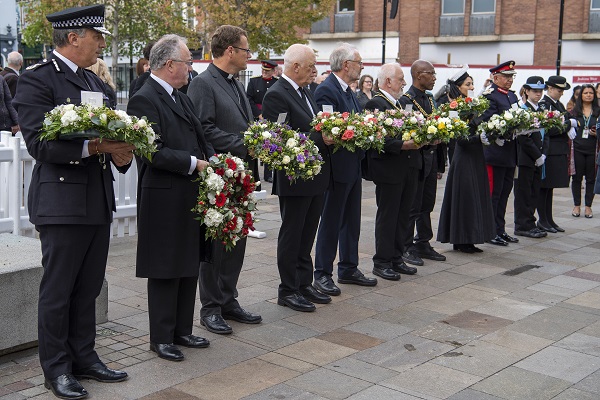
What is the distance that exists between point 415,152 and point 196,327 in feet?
10.6

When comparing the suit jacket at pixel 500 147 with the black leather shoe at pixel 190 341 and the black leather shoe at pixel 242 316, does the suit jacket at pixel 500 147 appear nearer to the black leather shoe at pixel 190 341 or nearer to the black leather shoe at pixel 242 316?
the black leather shoe at pixel 242 316

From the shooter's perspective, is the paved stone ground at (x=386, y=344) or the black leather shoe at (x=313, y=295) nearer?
the paved stone ground at (x=386, y=344)

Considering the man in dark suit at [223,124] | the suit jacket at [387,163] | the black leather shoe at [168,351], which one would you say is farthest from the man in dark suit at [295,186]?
the black leather shoe at [168,351]

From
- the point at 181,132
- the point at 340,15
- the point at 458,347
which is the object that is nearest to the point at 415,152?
the point at 458,347

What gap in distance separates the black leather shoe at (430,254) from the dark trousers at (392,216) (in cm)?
90

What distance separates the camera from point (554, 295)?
8133mm

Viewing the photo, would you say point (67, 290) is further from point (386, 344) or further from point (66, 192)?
point (386, 344)

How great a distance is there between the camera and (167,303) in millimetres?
5727

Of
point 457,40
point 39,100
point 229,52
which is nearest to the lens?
point 39,100

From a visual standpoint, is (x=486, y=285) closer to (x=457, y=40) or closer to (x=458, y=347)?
(x=458, y=347)

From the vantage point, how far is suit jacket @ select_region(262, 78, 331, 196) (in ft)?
22.8

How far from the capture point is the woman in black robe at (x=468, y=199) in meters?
9.76

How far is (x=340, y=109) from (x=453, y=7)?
36.6 metres

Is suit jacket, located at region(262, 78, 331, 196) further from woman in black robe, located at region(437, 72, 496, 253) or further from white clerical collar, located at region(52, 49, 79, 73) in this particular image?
woman in black robe, located at region(437, 72, 496, 253)
